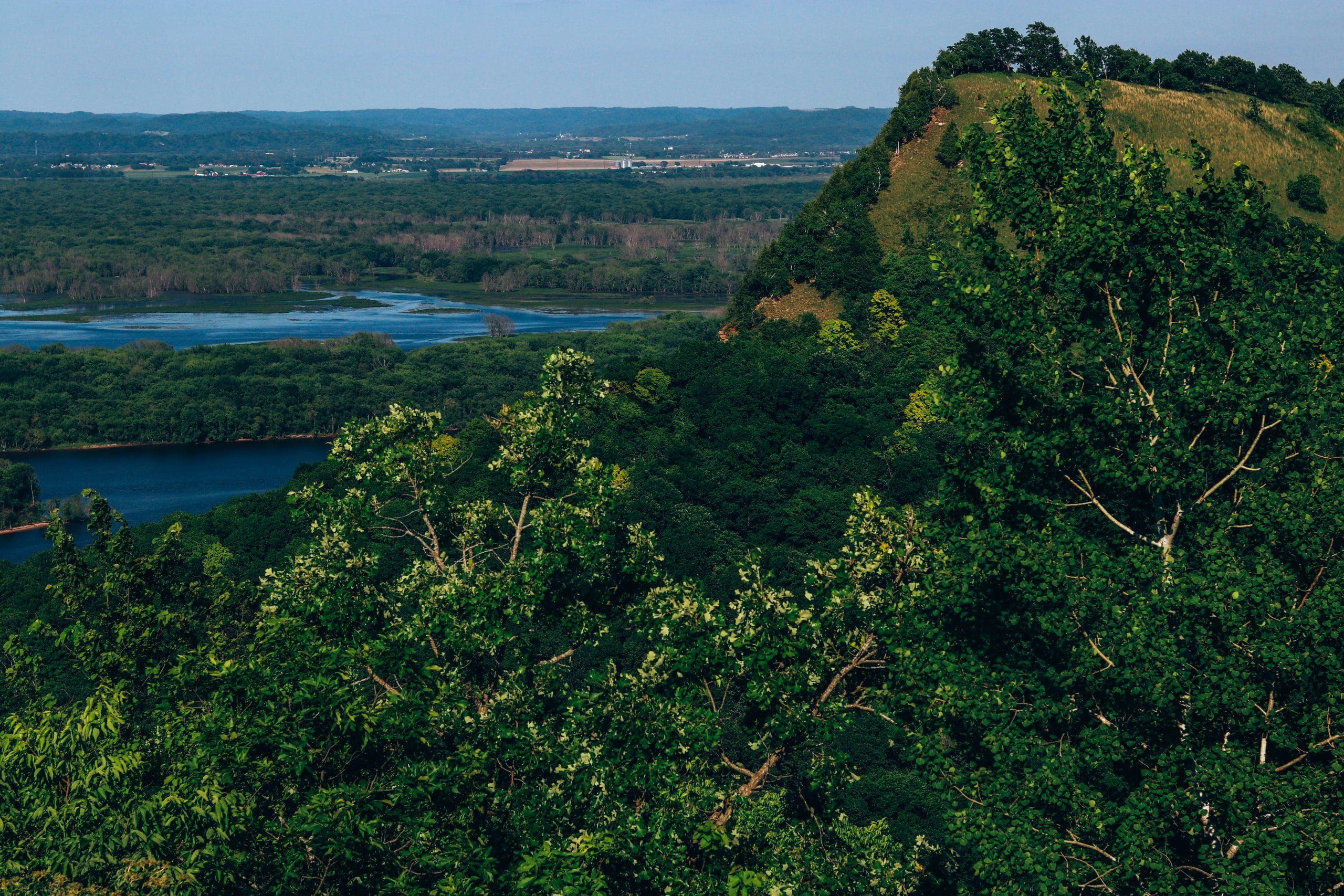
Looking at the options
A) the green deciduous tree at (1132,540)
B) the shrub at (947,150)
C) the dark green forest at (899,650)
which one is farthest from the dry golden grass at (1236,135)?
the green deciduous tree at (1132,540)

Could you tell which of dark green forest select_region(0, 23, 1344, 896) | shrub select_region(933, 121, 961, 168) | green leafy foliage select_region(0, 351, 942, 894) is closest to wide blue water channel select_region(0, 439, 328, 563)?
shrub select_region(933, 121, 961, 168)

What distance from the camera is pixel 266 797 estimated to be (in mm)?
16562

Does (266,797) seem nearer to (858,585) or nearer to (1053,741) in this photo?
(858,585)

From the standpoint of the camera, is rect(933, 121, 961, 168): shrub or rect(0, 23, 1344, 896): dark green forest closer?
rect(0, 23, 1344, 896): dark green forest

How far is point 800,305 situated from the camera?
10131cm

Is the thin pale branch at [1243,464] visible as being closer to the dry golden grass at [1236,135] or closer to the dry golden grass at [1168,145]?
the dry golden grass at [1168,145]

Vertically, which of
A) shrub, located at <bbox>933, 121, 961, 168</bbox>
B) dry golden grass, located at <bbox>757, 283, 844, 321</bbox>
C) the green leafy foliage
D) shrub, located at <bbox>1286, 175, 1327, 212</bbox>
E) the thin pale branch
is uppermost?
shrub, located at <bbox>933, 121, 961, 168</bbox>

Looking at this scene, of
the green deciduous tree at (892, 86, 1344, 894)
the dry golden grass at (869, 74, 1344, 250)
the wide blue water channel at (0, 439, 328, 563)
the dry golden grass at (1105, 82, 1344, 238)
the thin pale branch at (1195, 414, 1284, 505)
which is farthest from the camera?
the wide blue water channel at (0, 439, 328, 563)

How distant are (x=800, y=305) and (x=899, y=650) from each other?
85013 mm

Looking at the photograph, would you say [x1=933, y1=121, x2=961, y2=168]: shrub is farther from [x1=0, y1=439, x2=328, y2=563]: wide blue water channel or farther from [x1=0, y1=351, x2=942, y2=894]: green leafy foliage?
[x1=0, y1=351, x2=942, y2=894]: green leafy foliage

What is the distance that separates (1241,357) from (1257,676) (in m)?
4.49

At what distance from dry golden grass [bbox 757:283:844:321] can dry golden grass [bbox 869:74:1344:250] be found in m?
7.92

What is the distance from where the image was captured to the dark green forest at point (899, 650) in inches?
601

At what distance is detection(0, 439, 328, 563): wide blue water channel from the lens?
113562mm
